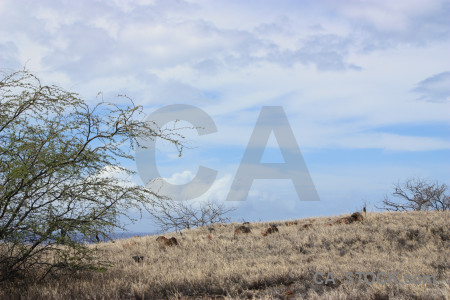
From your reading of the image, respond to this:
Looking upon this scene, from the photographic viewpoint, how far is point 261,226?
17.7 m

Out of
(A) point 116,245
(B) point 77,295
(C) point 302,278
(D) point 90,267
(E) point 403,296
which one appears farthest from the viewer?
(A) point 116,245

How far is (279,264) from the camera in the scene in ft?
32.7

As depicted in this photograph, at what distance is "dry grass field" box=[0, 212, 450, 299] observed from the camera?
25.7 feet

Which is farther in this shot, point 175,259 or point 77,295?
point 175,259

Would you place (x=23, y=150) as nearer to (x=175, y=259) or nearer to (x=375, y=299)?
(x=175, y=259)

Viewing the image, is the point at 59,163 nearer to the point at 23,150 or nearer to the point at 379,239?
the point at 23,150

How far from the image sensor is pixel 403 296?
22.3 ft

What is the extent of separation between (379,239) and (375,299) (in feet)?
19.6

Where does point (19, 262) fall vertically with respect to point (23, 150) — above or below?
below

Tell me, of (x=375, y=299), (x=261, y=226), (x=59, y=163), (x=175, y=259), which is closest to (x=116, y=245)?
(x=175, y=259)

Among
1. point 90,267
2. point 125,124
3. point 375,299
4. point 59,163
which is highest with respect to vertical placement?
point 125,124

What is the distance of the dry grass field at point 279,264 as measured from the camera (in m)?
→ 7.84

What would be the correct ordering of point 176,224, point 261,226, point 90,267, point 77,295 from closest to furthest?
point 77,295 → point 90,267 → point 261,226 → point 176,224

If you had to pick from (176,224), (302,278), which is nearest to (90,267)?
(302,278)
